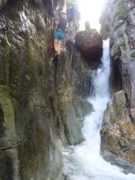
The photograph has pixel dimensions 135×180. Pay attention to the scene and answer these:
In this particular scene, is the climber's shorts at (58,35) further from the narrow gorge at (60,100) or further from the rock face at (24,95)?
the rock face at (24,95)

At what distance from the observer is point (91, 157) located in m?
13.6

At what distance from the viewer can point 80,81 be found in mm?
22109

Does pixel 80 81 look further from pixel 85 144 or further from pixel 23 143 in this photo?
pixel 23 143

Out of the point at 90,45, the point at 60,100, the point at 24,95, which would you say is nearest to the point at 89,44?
the point at 90,45

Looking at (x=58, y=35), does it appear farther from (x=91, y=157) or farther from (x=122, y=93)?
(x=91, y=157)

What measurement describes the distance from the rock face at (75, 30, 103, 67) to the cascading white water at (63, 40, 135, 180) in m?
3.86

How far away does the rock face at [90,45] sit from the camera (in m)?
24.4

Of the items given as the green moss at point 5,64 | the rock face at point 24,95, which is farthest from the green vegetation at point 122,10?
the green moss at point 5,64

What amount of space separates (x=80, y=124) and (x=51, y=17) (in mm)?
6685

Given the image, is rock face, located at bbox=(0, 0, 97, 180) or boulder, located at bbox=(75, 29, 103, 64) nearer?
rock face, located at bbox=(0, 0, 97, 180)

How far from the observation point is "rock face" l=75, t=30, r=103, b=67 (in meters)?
24.4

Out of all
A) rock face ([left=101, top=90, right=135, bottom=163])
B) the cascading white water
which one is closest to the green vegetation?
the cascading white water

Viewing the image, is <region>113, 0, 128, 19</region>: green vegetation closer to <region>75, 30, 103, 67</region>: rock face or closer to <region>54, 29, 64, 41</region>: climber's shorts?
<region>75, 30, 103, 67</region>: rock face

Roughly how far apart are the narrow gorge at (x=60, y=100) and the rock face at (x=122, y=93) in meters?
0.05
